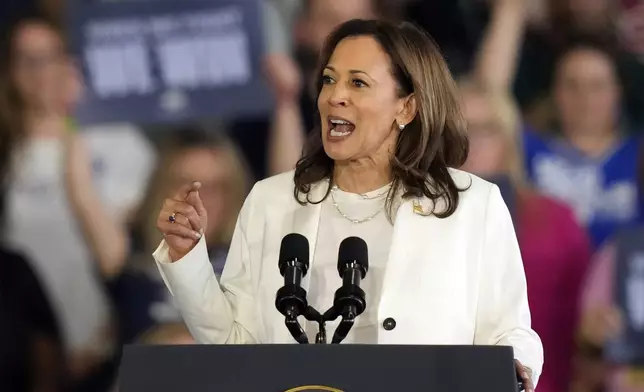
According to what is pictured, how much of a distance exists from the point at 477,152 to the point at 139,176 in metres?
1.49

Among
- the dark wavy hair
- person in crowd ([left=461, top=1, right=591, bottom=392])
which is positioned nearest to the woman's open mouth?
the dark wavy hair

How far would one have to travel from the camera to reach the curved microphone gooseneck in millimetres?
1898

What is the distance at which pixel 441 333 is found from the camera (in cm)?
220

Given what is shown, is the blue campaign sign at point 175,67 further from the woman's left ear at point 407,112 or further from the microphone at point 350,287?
the microphone at point 350,287

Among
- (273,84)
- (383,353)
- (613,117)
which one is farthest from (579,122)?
(383,353)

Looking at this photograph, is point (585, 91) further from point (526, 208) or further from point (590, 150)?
point (526, 208)

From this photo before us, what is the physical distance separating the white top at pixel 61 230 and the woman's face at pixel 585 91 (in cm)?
186

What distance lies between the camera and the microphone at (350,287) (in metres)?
1.90

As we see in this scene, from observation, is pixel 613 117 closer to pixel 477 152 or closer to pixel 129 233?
pixel 477 152

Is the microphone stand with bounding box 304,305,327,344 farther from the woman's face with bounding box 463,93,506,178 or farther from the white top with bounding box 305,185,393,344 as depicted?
the woman's face with bounding box 463,93,506,178

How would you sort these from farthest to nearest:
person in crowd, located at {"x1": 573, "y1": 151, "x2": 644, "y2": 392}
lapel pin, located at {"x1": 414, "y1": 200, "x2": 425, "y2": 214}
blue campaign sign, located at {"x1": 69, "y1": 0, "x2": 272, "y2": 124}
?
blue campaign sign, located at {"x1": 69, "y1": 0, "x2": 272, "y2": 124} → person in crowd, located at {"x1": 573, "y1": 151, "x2": 644, "y2": 392} → lapel pin, located at {"x1": 414, "y1": 200, "x2": 425, "y2": 214}

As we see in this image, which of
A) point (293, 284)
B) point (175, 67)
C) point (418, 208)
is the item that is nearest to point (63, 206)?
point (175, 67)

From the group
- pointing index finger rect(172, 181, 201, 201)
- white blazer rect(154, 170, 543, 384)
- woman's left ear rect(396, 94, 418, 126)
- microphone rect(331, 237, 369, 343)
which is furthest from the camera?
woman's left ear rect(396, 94, 418, 126)

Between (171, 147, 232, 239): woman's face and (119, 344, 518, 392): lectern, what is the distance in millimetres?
2954
